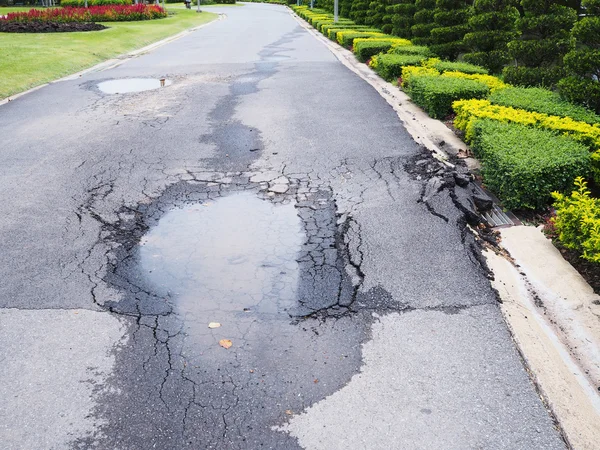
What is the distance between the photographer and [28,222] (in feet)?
20.3

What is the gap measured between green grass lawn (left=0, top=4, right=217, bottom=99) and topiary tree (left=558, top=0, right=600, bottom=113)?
42.4ft

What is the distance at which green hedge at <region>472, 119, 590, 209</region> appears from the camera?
6.15m

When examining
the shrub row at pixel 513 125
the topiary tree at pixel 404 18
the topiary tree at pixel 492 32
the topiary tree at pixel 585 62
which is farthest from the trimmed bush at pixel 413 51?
the topiary tree at pixel 585 62

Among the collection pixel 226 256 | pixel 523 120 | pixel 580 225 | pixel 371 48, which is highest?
pixel 523 120

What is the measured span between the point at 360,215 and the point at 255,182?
6.11ft

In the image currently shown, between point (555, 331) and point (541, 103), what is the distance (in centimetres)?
597

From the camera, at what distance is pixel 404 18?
70.8ft

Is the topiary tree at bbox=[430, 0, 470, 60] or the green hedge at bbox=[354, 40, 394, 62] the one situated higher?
the topiary tree at bbox=[430, 0, 470, 60]

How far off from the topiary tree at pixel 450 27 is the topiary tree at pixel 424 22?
5.83ft

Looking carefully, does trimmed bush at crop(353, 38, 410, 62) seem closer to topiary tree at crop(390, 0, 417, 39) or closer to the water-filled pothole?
topiary tree at crop(390, 0, 417, 39)

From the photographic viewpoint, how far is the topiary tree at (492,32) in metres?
13.6

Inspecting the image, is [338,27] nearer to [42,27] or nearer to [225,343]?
[42,27]

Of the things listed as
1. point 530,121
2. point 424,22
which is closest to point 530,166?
point 530,121

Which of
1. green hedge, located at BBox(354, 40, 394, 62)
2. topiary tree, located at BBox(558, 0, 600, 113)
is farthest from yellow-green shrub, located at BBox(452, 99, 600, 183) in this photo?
green hedge, located at BBox(354, 40, 394, 62)
